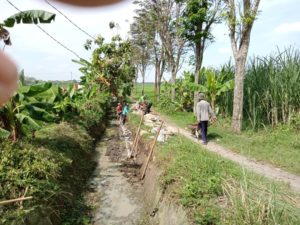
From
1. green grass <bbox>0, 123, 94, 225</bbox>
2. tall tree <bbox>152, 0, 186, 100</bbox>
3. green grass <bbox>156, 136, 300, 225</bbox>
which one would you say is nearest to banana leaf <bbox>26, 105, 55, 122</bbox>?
green grass <bbox>0, 123, 94, 225</bbox>

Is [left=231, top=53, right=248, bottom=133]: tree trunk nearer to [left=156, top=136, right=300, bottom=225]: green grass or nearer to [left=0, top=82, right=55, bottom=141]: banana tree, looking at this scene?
[left=156, top=136, right=300, bottom=225]: green grass

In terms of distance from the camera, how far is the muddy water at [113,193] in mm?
7152

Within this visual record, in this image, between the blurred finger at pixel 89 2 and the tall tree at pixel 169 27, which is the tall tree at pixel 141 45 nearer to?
the tall tree at pixel 169 27

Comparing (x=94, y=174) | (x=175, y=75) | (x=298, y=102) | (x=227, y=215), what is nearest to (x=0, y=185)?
(x=227, y=215)

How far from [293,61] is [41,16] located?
8.64 meters

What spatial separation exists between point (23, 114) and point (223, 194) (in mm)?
4433

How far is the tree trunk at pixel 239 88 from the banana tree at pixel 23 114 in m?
6.57

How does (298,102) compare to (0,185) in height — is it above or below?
above

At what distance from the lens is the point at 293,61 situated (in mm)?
11656

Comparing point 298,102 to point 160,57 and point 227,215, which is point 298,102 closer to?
point 227,215

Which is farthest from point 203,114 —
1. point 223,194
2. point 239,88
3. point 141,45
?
point 141,45

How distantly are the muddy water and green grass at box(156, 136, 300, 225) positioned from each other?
130cm

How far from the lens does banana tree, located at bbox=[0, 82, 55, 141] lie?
717 centimetres

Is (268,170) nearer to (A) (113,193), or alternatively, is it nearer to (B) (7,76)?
(A) (113,193)
